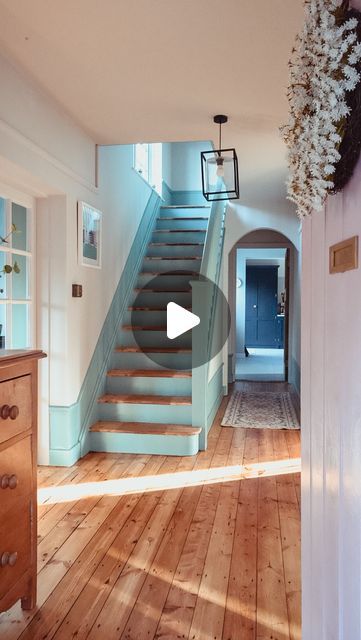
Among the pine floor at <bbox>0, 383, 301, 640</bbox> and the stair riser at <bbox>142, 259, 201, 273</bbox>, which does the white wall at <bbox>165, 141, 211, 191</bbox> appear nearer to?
the stair riser at <bbox>142, 259, 201, 273</bbox>

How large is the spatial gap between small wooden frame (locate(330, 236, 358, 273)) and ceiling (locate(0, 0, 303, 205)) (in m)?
1.61

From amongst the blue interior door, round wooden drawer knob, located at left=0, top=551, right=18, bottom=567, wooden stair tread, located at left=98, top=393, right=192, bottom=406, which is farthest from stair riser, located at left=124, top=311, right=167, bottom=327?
the blue interior door

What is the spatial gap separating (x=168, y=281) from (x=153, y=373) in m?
1.63

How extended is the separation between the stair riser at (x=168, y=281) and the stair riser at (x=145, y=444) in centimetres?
224

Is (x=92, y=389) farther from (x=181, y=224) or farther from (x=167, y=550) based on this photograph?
(x=181, y=224)

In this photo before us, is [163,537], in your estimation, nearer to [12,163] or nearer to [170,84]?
[12,163]

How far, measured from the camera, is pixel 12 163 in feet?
8.71

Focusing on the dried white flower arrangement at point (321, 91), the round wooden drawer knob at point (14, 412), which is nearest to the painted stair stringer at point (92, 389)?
the round wooden drawer knob at point (14, 412)

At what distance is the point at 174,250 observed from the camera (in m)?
6.18

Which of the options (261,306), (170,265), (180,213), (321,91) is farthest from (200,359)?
(261,306)

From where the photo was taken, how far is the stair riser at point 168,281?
224 inches

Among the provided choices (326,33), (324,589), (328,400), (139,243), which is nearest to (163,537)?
(324,589)

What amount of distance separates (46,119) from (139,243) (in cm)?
276
